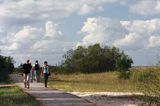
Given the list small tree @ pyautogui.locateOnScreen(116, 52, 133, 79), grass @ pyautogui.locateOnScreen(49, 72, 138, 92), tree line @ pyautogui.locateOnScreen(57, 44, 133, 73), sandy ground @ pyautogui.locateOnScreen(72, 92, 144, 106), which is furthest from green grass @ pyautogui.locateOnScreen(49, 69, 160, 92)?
tree line @ pyautogui.locateOnScreen(57, 44, 133, 73)

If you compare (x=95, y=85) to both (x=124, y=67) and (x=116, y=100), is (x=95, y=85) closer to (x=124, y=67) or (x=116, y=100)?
(x=116, y=100)

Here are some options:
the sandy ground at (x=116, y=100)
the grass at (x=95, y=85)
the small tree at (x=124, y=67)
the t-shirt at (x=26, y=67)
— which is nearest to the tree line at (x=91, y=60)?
the small tree at (x=124, y=67)

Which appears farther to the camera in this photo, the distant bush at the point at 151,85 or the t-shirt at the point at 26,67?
the t-shirt at the point at 26,67

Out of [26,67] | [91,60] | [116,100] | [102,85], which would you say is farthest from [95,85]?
[91,60]

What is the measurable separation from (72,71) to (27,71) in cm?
5595

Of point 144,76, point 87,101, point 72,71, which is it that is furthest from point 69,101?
point 72,71

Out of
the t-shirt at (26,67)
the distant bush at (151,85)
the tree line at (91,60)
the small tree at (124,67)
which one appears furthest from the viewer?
the tree line at (91,60)

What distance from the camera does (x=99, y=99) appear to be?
1074 inches

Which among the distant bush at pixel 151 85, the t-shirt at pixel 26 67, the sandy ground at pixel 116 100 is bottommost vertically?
the sandy ground at pixel 116 100

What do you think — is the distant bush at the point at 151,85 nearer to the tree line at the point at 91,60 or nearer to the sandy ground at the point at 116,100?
the sandy ground at the point at 116,100

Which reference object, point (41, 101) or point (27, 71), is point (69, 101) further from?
point (27, 71)

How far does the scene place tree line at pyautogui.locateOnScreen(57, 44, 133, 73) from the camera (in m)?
92.8

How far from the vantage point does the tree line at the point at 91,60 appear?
92812 mm

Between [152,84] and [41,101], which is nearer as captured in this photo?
[152,84]
